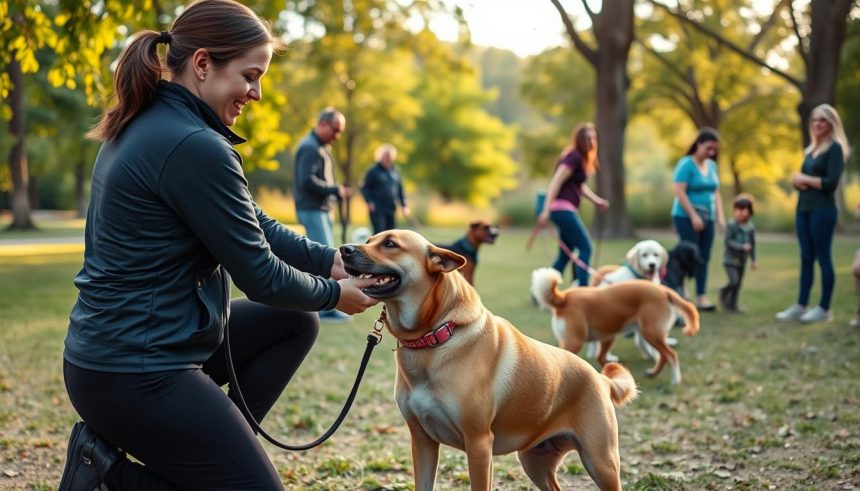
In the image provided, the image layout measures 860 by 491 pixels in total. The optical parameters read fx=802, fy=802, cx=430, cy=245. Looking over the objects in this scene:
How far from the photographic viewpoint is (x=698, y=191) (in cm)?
989

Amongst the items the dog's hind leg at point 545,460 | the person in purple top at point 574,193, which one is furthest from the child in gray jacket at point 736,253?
the dog's hind leg at point 545,460

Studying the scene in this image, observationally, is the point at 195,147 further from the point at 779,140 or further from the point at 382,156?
the point at 779,140

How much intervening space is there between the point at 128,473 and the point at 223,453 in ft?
1.32

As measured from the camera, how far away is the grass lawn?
439 cm

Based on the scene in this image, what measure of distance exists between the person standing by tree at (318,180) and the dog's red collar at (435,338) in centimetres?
575

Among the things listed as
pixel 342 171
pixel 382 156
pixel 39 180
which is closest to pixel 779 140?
pixel 342 171

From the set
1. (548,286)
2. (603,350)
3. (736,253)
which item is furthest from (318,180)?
(736,253)

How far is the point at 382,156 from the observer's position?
14.2 metres

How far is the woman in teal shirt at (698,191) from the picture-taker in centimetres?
973

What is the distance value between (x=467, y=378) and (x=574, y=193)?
6702 mm

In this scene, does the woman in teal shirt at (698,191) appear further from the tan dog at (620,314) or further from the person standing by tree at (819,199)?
the tan dog at (620,314)

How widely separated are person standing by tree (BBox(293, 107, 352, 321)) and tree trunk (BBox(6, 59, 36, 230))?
56.3 feet

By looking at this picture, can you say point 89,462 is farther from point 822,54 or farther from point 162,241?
point 822,54

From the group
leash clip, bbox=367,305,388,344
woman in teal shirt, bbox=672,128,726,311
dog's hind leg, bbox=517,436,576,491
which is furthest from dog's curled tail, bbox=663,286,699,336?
leash clip, bbox=367,305,388,344
